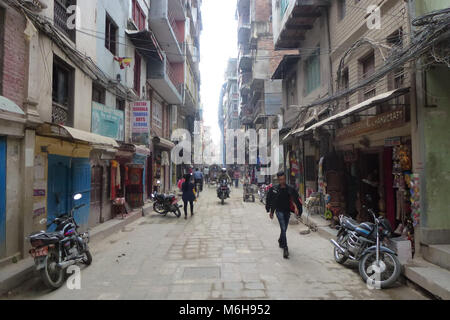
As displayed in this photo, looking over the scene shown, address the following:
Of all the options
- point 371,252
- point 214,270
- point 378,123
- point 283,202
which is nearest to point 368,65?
point 378,123

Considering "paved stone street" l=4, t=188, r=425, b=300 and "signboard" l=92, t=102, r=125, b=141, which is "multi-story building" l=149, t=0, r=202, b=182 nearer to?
"signboard" l=92, t=102, r=125, b=141

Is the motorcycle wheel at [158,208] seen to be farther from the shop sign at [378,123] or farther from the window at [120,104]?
the shop sign at [378,123]

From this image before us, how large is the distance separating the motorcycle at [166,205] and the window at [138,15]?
8589 mm

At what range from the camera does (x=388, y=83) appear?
7.36 meters

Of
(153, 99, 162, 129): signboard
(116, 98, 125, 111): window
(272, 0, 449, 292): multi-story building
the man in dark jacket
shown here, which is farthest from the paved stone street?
(153, 99, 162, 129): signboard

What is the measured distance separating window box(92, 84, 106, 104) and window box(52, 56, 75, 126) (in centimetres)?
174

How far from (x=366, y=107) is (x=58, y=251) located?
21.0 ft

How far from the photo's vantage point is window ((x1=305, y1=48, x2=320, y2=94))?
12297 millimetres

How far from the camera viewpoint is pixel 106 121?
32.7 feet

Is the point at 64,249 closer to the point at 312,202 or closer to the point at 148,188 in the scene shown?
the point at 312,202

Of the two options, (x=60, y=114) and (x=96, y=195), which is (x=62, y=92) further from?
(x=96, y=195)

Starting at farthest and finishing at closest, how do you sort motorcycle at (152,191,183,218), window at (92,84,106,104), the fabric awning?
the fabric awning → motorcycle at (152,191,183,218) → window at (92,84,106,104)
